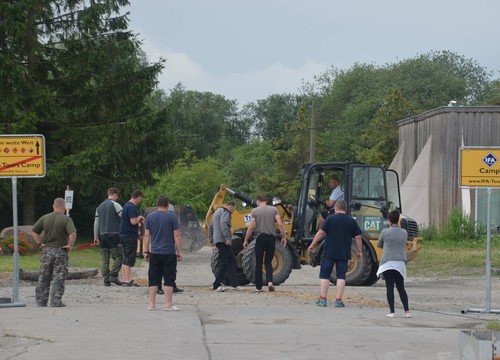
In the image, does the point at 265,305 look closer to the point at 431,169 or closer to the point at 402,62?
the point at 431,169

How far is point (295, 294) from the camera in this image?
19.7m

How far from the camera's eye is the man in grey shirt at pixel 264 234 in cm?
1997

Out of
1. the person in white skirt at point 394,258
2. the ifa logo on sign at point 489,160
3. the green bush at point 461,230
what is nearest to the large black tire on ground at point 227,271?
the person in white skirt at point 394,258

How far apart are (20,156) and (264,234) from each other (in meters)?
5.08

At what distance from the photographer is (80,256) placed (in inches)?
1431

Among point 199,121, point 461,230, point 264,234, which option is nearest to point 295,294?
point 264,234

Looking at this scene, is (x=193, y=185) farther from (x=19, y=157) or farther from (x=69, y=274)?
(x=19, y=157)

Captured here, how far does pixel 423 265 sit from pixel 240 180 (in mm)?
67524

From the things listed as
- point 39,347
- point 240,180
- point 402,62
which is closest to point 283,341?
point 39,347

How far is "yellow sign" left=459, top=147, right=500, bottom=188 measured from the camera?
1747cm

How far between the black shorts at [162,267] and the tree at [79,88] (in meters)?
26.1

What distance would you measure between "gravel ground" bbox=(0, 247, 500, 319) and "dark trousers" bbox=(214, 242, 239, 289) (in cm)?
26

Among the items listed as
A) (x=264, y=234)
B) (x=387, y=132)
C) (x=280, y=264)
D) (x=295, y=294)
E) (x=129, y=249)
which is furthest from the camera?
(x=387, y=132)

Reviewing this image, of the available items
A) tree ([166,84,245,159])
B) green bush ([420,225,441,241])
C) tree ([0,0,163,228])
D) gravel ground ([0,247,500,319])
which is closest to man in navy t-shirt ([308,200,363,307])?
gravel ground ([0,247,500,319])
